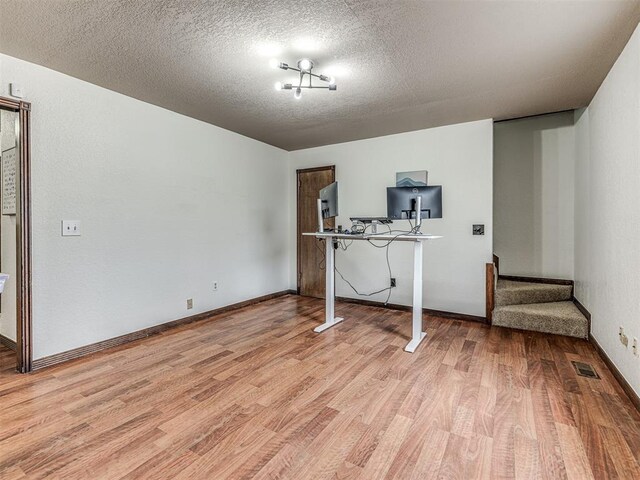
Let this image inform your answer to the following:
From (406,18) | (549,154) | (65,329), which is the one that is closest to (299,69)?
(406,18)

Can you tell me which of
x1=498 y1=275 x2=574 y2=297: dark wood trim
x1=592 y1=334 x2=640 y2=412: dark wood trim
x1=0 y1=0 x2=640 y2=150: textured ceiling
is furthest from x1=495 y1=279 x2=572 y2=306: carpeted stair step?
x1=0 y1=0 x2=640 y2=150: textured ceiling

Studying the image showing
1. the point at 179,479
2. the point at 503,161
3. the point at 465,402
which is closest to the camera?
the point at 179,479

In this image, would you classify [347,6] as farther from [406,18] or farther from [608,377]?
[608,377]

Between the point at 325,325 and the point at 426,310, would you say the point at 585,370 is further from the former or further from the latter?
the point at 325,325

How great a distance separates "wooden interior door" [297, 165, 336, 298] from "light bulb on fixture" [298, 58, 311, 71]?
244 cm

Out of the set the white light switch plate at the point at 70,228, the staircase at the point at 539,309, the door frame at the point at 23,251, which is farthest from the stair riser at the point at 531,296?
the door frame at the point at 23,251

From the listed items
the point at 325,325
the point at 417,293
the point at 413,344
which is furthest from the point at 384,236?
the point at 325,325

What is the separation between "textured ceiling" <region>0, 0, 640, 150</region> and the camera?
180 centimetres

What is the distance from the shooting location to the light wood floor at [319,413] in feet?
4.88

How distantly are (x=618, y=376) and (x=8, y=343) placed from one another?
194 inches

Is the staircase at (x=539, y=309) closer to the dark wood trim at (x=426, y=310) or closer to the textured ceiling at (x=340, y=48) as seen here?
the dark wood trim at (x=426, y=310)

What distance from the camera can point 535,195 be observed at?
4148 mm

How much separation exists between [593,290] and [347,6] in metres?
3.21

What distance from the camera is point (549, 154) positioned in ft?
13.4
